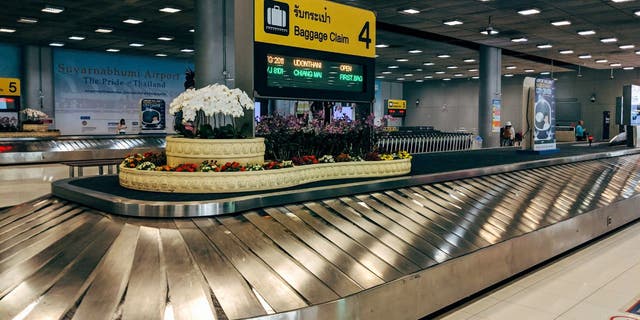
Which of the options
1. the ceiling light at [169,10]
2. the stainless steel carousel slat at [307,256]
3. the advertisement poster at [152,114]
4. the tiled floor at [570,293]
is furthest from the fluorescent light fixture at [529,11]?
the advertisement poster at [152,114]

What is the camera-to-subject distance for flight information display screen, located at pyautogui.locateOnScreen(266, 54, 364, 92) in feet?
19.7

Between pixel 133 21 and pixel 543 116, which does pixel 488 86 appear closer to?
pixel 543 116

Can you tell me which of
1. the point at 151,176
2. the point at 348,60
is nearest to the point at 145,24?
the point at 348,60

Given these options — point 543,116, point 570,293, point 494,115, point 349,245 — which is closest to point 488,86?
point 494,115

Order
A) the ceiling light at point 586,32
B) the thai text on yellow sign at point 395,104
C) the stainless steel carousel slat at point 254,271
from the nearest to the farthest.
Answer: the stainless steel carousel slat at point 254,271
the ceiling light at point 586,32
the thai text on yellow sign at point 395,104

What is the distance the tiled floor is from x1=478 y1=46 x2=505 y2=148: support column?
52.5 ft

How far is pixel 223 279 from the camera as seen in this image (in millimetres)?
3268

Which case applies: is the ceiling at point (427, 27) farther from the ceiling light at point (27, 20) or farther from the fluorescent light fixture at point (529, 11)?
the ceiling light at point (27, 20)

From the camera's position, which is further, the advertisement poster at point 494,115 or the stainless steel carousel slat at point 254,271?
the advertisement poster at point 494,115

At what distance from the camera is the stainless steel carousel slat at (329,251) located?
379cm

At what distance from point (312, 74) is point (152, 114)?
16.7m

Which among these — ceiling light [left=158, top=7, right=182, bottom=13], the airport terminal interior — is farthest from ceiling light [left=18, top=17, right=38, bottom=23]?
ceiling light [left=158, top=7, right=182, bottom=13]

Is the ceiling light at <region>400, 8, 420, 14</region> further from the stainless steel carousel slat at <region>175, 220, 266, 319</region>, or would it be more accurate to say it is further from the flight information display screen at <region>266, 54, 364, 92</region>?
Answer: the stainless steel carousel slat at <region>175, 220, 266, 319</region>

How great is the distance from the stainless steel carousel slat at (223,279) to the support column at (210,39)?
7.73 meters
